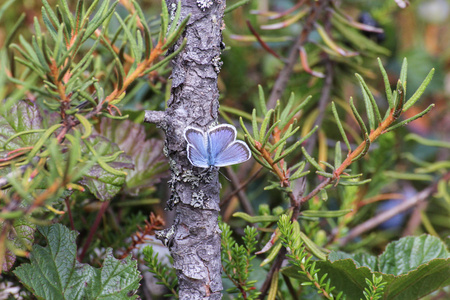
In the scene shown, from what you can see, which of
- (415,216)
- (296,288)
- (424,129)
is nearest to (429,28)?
(424,129)

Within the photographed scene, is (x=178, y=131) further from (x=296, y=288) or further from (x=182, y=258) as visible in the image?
(x=296, y=288)

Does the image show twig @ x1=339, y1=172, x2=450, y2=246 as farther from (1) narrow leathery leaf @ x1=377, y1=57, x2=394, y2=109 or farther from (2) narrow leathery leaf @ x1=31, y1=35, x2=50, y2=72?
(2) narrow leathery leaf @ x1=31, y1=35, x2=50, y2=72

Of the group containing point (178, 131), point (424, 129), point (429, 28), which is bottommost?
point (178, 131)

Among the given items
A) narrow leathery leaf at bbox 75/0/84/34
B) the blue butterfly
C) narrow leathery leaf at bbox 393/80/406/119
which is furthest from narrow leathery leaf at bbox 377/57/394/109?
narrow leathery leaf at bbox 75/0/84/34

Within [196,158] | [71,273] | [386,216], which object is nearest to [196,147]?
[196,158]

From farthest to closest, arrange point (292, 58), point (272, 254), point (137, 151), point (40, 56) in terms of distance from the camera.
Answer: point (292, 58) → point (137, 151) → point (272, 254) → point (40, 56)

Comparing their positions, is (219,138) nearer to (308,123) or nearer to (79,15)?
(79,15)
